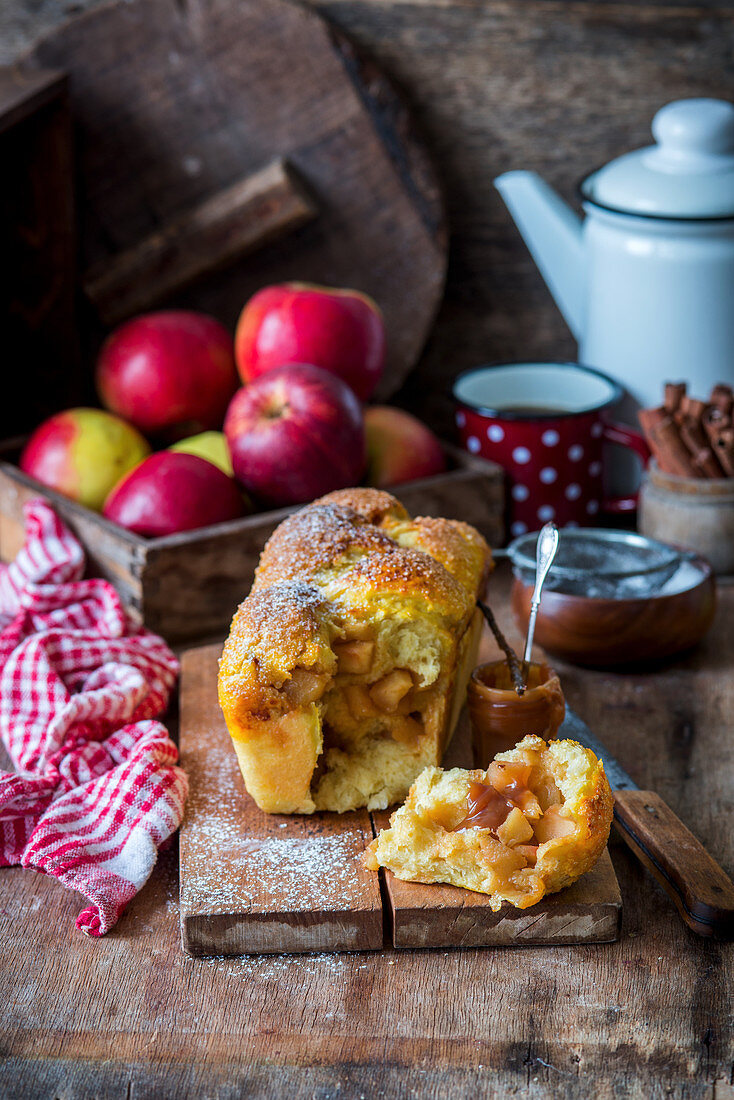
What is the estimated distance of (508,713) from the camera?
2.75 feet

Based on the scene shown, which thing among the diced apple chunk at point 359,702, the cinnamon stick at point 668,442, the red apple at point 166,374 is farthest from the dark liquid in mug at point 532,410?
the diced apple chunk at point 359,702

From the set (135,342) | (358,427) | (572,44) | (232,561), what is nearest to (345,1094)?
(232,561)

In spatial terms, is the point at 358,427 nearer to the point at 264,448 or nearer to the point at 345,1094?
the point at 264,448

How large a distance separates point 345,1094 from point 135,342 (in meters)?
0.97

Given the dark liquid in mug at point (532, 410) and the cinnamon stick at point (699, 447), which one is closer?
the cinnamon stick at point (699, 447)

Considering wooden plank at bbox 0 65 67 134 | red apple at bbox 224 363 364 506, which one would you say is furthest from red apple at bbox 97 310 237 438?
wooden plank at bbox 0 65 67 134

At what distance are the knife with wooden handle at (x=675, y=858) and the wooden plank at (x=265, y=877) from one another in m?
0.20

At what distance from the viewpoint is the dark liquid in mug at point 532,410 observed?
1353mm

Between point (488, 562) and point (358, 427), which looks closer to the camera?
point (488, 562)

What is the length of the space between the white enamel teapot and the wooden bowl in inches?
15.5

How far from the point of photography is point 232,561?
3.84 feet

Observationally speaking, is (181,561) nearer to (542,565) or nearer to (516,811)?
(542,565)

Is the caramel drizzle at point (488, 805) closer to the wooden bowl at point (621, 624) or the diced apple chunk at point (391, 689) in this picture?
the diced apple chunk at point (391, 689)

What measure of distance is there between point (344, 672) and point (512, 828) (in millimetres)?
188
